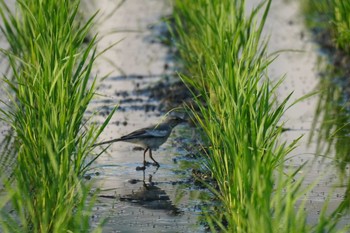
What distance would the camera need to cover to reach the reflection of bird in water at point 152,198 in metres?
7.50

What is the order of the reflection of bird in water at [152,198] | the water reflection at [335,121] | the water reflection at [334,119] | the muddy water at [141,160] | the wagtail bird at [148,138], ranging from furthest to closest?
the water reflection at [334,119], the wagtail bird at [148,138], the water reflection at [335,121], the reflection of bird in water at [152,198], the muddy water at [141,160]

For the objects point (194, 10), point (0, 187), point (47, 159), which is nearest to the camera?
point (47, 159)

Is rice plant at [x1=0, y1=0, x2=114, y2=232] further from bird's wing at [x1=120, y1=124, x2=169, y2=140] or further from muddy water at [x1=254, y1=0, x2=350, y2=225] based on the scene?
bird's wing at [x1=120, y1=124, x2=169, y2=140]

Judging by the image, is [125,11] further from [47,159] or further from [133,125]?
[47,159]

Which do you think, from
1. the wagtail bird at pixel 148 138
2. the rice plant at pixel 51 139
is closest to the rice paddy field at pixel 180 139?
the rice plant at pixel 51 139

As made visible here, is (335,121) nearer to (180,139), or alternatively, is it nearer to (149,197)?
(180,139)

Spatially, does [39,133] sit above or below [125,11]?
below

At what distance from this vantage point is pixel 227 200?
6.66 m

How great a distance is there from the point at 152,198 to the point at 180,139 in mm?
2322

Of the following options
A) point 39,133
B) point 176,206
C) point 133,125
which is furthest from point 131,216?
point 133,125

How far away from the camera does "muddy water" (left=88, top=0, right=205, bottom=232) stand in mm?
7172

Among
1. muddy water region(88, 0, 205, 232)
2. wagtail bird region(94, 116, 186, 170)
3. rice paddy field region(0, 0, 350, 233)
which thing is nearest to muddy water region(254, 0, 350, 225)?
rice paddy field region(0, 0, 350, 233)

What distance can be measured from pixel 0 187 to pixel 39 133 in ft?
5.47

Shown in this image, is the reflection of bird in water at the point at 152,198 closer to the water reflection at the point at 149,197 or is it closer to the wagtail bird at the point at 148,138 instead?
the water reflection at the point at 149,197
